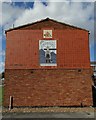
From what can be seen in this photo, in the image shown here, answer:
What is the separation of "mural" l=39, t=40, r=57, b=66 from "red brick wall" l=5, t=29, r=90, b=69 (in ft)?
1.12

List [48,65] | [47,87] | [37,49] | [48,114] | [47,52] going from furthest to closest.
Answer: [47,52] → [37,49] → [48,65] → [47,87] → [48,114]

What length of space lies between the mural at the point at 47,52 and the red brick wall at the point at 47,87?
0.73 meters

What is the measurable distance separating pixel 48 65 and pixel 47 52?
117 centimetres

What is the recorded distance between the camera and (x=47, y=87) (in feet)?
74.0

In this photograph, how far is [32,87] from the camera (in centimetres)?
2248

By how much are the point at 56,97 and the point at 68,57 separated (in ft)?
11.6

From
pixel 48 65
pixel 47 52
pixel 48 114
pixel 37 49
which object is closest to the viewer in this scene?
pixel 48 114

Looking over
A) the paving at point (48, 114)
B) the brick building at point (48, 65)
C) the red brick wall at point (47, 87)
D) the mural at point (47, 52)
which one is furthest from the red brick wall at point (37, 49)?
the paving at point (48, 114)

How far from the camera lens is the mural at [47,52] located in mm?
23047

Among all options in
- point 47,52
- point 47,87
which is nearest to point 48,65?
point 47,52

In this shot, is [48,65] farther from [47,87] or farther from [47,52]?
[47,87]

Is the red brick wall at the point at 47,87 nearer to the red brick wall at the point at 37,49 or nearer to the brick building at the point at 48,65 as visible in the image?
the brick building at the point at 48,65

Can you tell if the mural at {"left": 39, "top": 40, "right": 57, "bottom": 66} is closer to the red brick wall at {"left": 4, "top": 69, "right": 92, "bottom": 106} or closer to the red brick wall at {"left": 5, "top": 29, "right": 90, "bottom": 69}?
the red brick wall at {"left": 5, "top": 29, "right": 90, "bottom": 69}

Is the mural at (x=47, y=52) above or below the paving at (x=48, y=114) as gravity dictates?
above
